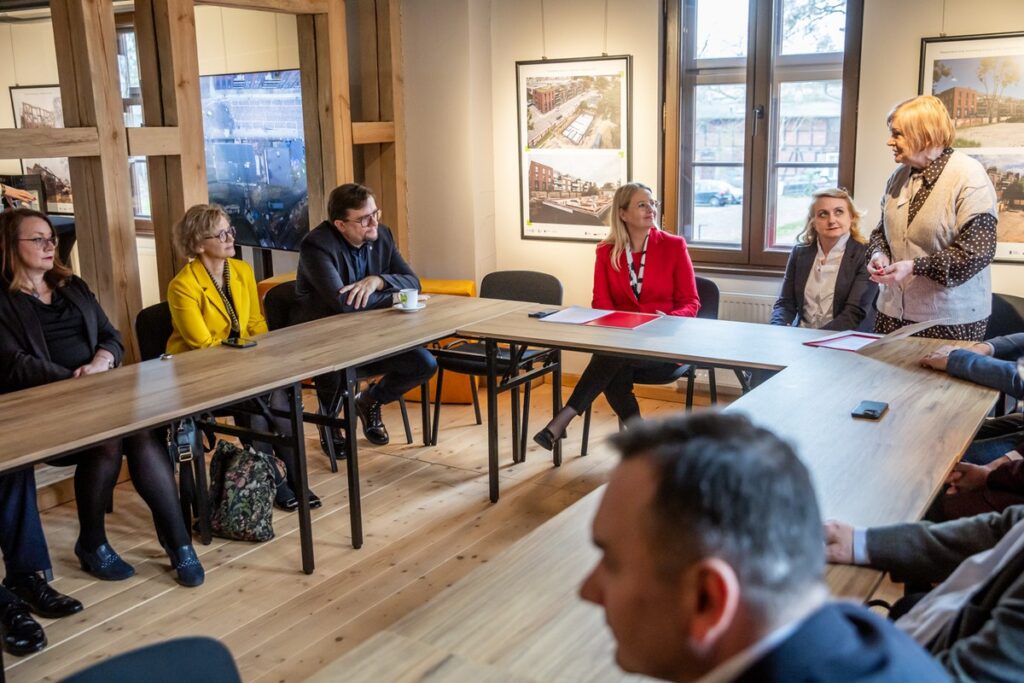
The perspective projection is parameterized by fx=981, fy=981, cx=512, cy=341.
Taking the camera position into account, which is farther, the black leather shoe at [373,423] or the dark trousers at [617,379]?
the black leather shoe at [373,423]

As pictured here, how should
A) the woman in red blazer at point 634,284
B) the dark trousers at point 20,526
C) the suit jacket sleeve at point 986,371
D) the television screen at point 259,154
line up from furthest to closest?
the television screen at point 259,154 < the woman in red blazer at point 634,284 < the dark trousers at point 20,526 < the suit jacket sleeve at point 986,371

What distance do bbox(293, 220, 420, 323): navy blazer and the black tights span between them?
1.12 meters

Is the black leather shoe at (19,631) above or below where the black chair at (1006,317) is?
below

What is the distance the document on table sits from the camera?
3533mm

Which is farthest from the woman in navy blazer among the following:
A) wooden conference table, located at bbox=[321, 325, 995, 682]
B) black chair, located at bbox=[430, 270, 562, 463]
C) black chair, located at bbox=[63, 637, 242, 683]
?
black chair, located at bbox=[63, 637, 242, 683]

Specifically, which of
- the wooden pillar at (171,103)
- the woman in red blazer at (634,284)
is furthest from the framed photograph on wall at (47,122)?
the woman in red blazer at (634,284)

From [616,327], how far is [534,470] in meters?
0.92

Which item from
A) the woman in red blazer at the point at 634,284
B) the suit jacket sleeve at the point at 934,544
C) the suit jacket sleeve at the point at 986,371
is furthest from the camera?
the woman in red blazer at the point at 634,284

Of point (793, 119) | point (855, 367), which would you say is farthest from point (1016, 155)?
point (855, 367)

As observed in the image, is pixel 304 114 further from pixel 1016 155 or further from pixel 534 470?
pixel 1016 155

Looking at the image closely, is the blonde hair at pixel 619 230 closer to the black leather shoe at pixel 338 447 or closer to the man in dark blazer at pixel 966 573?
the black leather shoe at pixel 338 447

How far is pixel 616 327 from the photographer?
3.89 m

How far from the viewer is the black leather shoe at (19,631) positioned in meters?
2.96

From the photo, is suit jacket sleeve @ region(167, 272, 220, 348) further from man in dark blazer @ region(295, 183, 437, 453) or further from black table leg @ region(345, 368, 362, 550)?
black table leg @ region(345, 368, 362, 550)
